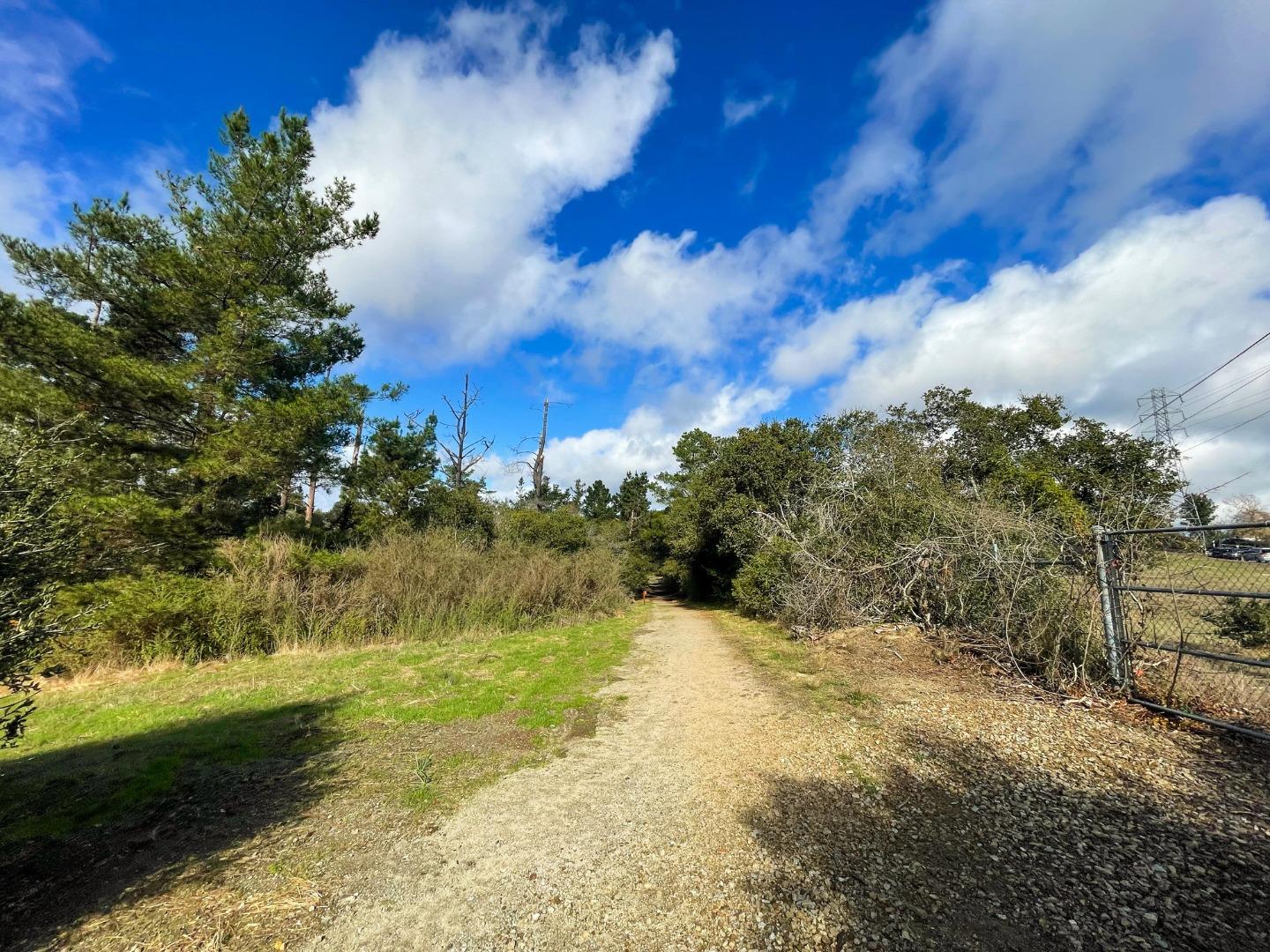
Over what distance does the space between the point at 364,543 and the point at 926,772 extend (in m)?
14.4

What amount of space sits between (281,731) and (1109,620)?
888 cm

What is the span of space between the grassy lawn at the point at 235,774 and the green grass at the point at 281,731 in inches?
0.9

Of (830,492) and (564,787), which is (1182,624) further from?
(830,492)

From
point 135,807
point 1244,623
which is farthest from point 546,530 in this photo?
point 1244,623

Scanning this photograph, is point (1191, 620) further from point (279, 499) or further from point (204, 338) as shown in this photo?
point (279, 499)

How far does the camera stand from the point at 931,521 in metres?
8.44

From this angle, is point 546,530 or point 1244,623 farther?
point 546,530

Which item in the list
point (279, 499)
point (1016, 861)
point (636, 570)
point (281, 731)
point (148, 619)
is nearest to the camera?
point (1016, 861)

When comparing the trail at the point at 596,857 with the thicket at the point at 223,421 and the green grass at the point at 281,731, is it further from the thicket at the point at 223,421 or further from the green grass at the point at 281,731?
the thicket at the point at 223,421

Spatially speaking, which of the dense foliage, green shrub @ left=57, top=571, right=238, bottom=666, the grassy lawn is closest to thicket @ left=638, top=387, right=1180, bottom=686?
the dense foliage

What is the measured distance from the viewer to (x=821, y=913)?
2.40 metres

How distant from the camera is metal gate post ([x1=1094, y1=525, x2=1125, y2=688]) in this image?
4.96 metres

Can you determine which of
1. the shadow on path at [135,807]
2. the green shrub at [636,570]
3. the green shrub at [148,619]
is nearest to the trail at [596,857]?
the shadow on path at [135,807]

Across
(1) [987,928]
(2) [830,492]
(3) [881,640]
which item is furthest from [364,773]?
(2) [830,492]
